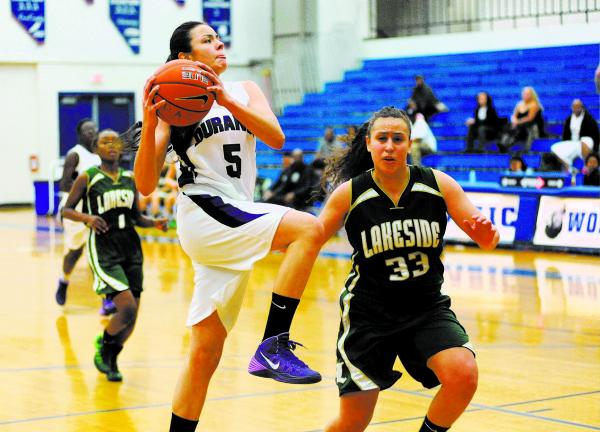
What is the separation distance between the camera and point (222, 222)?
16.2 feet

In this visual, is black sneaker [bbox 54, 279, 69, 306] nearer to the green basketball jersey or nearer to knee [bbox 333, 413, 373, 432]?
the green basketball jersey

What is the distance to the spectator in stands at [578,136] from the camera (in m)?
17.7

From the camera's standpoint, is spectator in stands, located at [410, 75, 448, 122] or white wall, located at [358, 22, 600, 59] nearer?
spectator in stands, located at [410, 75, 448, 122]

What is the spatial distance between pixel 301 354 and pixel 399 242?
388cm

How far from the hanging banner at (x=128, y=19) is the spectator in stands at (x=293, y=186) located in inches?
408

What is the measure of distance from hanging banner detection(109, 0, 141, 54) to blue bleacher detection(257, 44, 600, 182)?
378 cm

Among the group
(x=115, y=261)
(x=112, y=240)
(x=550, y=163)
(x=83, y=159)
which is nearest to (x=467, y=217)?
(x=115, y=261)

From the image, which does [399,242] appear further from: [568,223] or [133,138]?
[568,223]

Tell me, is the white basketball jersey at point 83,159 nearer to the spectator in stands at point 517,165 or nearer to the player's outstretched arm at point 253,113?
the spectator in stands at point 517,165

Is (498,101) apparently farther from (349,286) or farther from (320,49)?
(349,286)

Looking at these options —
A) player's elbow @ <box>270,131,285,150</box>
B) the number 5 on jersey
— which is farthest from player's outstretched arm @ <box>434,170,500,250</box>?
the number 5 on jersey

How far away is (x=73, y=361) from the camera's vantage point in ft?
28.1

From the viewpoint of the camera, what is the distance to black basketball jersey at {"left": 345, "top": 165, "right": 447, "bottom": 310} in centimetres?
496

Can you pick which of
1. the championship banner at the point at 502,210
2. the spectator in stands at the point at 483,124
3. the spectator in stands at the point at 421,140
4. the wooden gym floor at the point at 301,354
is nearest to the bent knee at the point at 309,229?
the wooden gym floor at the point at 301,354
